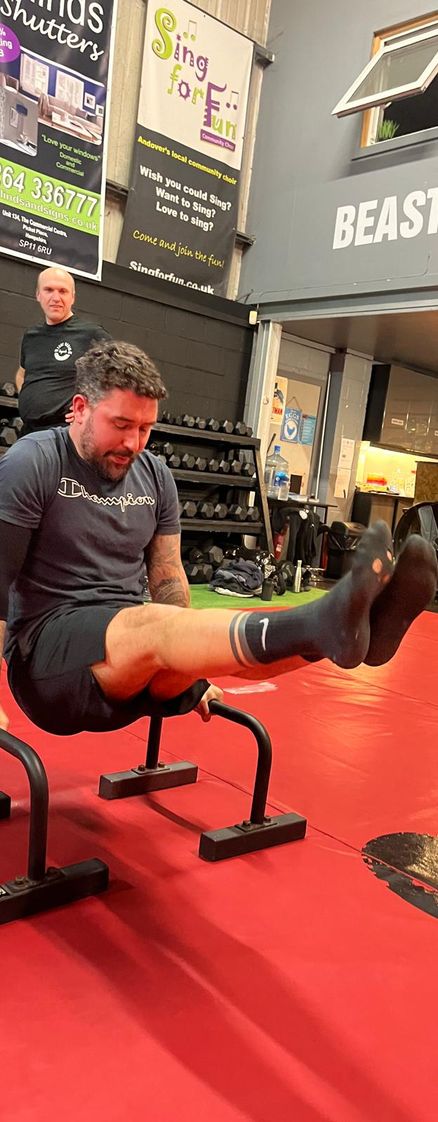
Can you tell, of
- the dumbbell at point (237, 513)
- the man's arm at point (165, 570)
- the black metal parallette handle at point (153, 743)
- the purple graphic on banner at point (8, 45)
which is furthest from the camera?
the dumbbell at point (237, 513)

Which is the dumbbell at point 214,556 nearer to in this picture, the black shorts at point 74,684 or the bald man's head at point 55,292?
the bald man's head at point 55,292

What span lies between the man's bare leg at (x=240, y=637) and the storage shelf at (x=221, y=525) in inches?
154

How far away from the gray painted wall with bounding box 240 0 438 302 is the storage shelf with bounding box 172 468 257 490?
148 cm

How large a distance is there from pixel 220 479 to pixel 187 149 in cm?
248

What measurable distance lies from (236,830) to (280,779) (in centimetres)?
47

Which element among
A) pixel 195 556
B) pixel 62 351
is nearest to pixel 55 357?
pixel 62 351

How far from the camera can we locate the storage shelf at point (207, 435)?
5348 mm

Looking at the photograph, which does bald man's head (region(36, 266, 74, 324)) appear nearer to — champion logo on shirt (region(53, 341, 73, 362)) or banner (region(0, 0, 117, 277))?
champion logo on shirt (region(53, 341, 73, 362))

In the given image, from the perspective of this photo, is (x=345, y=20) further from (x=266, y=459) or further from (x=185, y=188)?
(x=266, y=459)

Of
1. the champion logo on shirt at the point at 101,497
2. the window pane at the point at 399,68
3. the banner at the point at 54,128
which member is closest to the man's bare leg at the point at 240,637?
the champion logo on shirt at the point at 101,497

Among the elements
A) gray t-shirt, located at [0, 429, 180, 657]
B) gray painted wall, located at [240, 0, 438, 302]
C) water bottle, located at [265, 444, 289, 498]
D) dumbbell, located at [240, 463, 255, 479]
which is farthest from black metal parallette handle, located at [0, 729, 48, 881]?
water bottle, located at [265, 444, 289, 498]

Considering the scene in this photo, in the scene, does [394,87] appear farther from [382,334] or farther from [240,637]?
[240,637]

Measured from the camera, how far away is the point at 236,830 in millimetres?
1762

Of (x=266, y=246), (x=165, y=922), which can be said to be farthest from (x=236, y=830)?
(x=266, y=246)
